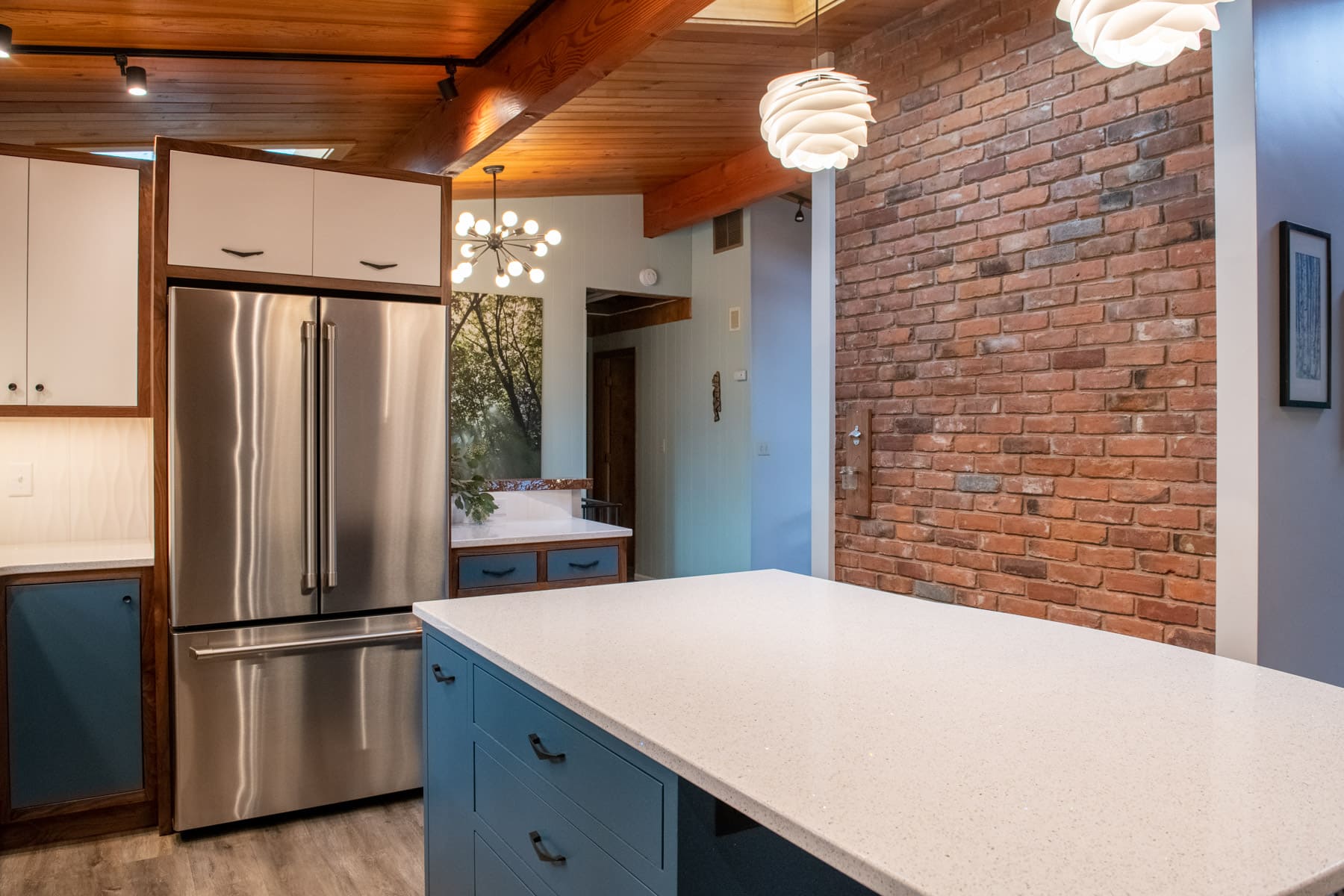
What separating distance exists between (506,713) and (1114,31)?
4.92 ft

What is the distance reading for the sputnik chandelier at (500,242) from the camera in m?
5.01

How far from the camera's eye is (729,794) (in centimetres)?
103

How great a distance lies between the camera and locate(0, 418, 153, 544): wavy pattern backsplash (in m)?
3.23

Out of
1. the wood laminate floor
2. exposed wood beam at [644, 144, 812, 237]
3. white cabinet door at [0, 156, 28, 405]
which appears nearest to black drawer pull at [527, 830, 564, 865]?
the wood laminate floor

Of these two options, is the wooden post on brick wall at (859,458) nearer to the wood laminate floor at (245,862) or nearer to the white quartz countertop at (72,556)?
the wood laminate floor at (245,862)

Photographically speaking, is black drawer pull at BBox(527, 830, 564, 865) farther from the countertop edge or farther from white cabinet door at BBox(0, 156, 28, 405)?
white cabinet door at BBox(0, 156, 28, 405)

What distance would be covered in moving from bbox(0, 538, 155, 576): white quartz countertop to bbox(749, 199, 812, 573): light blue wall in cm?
408

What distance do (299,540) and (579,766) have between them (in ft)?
6.29

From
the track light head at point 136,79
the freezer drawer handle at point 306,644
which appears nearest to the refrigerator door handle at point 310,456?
the freezer drawer handle at point 306,644

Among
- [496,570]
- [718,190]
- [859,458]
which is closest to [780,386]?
[718,190]

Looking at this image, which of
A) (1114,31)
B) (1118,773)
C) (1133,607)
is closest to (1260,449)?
(1133,607)

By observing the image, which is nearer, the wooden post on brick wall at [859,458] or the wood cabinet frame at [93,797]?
the wood cabinet frame at [93,797]

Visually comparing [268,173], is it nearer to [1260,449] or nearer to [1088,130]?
[1088,130]

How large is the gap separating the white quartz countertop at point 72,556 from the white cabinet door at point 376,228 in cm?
111
